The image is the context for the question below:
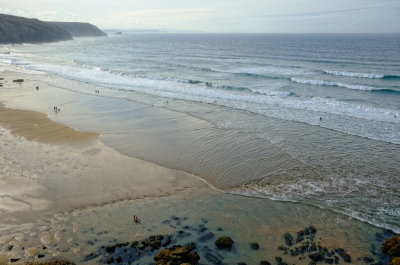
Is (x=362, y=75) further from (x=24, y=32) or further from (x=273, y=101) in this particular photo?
(x=24, y=32)

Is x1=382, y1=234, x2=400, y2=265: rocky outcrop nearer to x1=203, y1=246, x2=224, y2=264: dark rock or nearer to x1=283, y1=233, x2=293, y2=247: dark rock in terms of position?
x1=283, y1=233, x2=293, y2=247: dark rock

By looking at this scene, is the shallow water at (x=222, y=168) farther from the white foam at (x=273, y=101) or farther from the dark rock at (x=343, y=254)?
the dark rock at (x=343, y=254)

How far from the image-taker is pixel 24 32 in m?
118

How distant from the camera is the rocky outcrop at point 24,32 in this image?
11212 cm

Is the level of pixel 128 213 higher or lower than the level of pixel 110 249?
higher

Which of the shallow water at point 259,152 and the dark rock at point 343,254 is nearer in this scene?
the dark rock at point 343,254

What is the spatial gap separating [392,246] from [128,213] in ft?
31.4

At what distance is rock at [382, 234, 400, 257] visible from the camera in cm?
928

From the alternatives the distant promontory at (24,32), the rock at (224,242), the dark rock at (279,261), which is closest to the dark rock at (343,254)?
the dark rock at (279,261)

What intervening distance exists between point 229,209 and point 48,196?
8.04 meters

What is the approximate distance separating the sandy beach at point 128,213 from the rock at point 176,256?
42 cm

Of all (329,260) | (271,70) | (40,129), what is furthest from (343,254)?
(271,70)

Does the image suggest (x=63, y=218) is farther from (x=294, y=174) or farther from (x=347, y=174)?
(x=347, y=174)

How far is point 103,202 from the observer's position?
12289 millimetres
